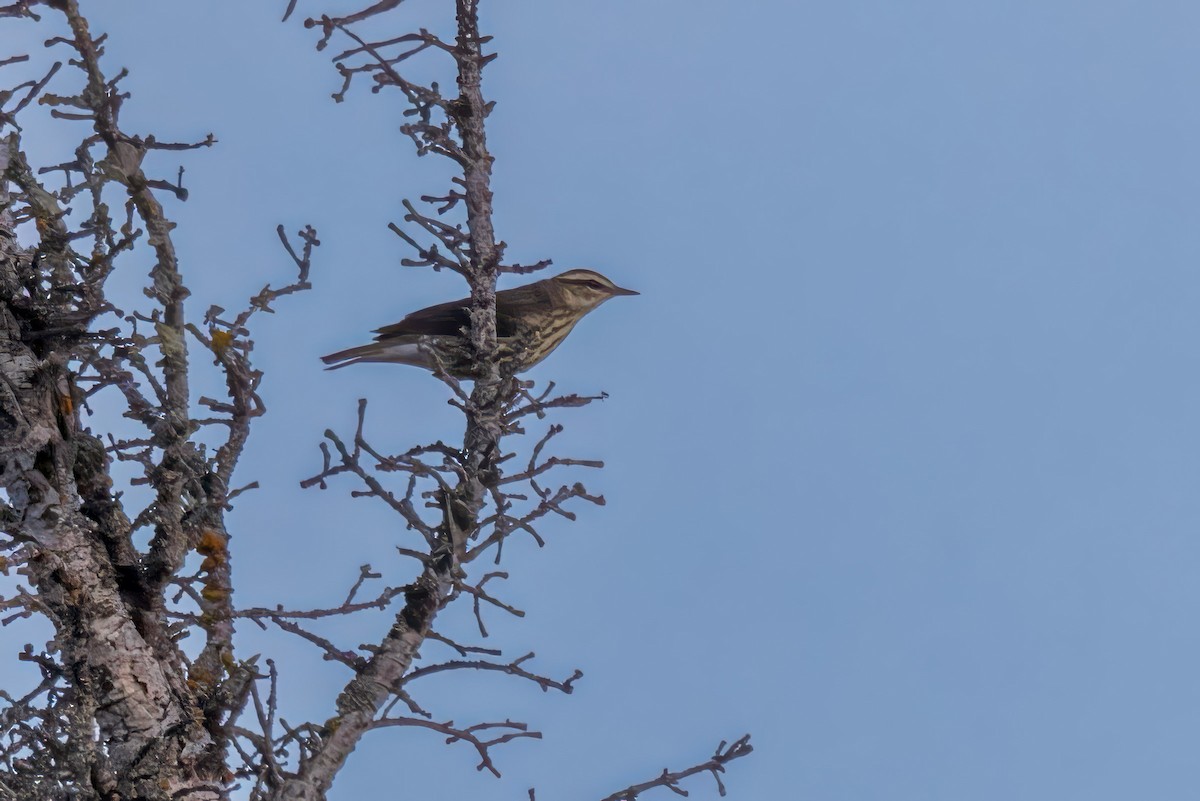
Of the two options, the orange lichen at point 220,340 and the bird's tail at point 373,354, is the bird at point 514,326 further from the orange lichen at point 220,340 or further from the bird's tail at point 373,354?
the orange lichen at point 220,340

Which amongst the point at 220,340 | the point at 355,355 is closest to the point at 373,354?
the point at 355,355

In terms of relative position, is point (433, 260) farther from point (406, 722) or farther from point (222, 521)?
point (406, 722)

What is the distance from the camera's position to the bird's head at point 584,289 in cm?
691

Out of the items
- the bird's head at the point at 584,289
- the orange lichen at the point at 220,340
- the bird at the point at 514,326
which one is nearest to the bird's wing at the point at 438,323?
the bird at the point at 514,326

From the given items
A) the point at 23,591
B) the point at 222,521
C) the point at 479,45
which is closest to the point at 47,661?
the point at 23,591

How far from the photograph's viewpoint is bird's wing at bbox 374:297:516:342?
6.22 metres

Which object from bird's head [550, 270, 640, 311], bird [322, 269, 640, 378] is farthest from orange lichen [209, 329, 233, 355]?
bird's head [550, 270, 640, 311]

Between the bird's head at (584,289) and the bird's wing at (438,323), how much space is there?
16.4 inches

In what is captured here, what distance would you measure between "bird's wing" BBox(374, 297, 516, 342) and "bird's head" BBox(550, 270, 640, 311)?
0.42 m

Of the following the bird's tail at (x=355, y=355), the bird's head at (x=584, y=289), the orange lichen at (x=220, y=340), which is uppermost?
the bird's head at (x=584, y=289)

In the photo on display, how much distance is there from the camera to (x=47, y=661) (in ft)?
12.9

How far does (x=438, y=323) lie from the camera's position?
6.32 m

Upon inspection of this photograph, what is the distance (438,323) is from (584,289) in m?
1.15

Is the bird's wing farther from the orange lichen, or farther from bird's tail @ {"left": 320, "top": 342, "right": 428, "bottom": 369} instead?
the orange lichen
